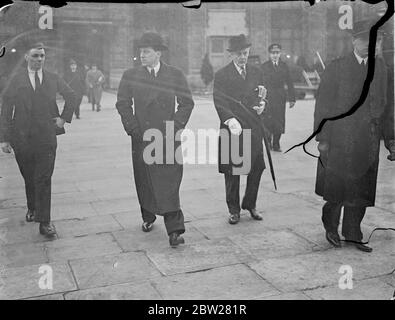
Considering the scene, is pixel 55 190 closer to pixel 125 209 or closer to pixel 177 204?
pixel 125 209

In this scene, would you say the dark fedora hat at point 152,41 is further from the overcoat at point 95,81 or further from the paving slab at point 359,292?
the overcoat at point 95,81

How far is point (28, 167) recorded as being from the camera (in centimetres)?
496

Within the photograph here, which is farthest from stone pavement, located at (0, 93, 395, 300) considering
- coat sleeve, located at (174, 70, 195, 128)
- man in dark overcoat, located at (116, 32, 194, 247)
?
coat sleeve, located at (174, 70, 195, 128)

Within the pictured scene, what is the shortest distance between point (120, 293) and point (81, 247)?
3.68 ft

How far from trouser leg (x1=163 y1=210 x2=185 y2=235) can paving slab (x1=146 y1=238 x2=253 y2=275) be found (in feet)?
0.47

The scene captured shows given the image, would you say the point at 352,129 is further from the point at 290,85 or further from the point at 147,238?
the point at 290,85

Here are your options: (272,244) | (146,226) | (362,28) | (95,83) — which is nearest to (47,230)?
(146,226)

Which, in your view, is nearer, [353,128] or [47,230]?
[353,128]

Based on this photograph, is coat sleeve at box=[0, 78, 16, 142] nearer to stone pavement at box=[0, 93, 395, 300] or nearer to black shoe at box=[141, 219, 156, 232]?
stone pavement at box=[0, 93, 395, 300]

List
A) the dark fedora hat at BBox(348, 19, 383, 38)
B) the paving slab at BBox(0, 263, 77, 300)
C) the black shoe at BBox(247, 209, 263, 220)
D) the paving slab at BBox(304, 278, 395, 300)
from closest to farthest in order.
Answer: the paving slab at BBox(304, 278, 395, 300)
the paving slab at BBox(0, 263, 77, 300)
the dark fedora hat at BBox(348, 19, 383, 38)
the black shoe at BBox(247, 209, 263, 220)

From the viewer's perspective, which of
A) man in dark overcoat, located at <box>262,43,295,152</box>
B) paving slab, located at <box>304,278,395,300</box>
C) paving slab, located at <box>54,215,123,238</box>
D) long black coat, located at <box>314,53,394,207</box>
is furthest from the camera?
man in dark overcoat, located at <box>262,43,295,152</box>

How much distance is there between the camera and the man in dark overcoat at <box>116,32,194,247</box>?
171 inches
